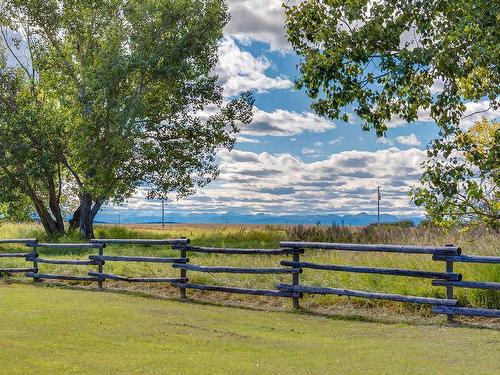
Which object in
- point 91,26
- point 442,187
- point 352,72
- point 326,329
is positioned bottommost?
point 326,329

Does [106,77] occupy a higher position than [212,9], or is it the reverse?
[212,9]

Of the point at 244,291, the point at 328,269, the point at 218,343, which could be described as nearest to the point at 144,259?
the point at 244,291

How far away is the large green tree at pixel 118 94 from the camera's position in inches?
1432

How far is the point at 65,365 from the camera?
327 inches

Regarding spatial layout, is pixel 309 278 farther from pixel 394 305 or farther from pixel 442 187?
pixel 442 187

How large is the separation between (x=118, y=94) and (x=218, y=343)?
28964 millimetres

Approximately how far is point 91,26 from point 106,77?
18.6ft

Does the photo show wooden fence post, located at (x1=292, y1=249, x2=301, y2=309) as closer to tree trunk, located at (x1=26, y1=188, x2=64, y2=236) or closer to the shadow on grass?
the shadow on grass

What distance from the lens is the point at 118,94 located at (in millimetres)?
37094

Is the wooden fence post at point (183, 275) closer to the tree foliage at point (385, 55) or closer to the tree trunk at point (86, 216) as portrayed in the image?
the tree foliage at point (385, 55)

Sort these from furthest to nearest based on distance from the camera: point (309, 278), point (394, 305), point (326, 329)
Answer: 1. point (309, 278)
2. point (394, 305)
3. point (326, 329)

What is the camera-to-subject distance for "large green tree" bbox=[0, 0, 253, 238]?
36.4 meters

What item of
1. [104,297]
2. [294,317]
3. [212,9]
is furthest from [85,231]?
[294,317]

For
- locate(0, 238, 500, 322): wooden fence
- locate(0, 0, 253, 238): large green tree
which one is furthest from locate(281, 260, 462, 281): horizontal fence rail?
locate(0, 0, 253, 238): large green tree
